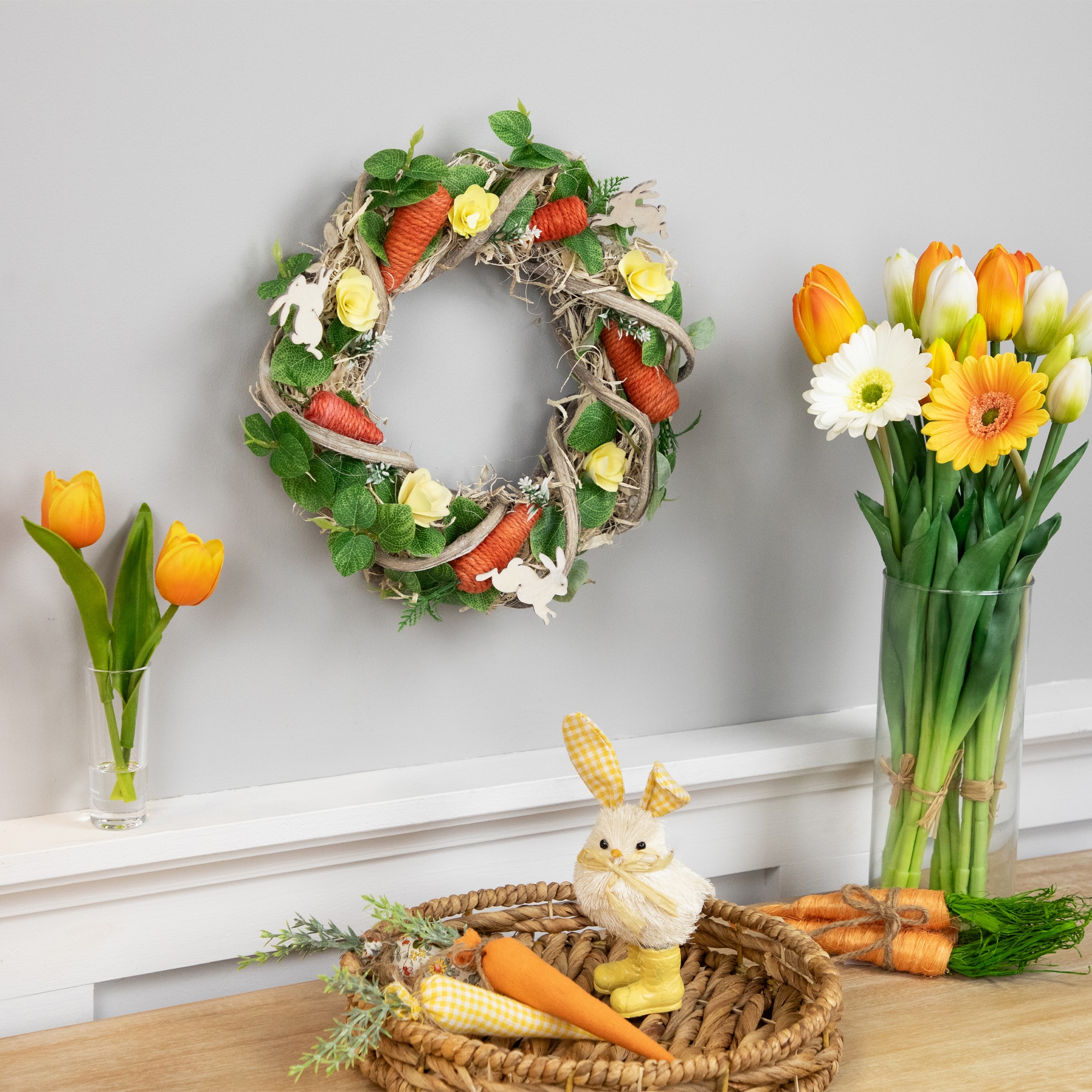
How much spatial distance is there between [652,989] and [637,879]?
0.36 feet

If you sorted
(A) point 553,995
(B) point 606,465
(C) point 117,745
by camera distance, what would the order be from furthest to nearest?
(B) point 606,465, (C) point 117,745, (A) point 553,995

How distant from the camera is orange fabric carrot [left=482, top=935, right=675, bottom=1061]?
2.58 feet

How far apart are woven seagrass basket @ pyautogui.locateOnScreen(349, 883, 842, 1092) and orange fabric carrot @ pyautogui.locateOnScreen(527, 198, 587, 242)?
0.57m

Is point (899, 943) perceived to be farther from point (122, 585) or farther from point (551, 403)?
point (122, 585)

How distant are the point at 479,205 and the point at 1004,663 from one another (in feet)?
2.07

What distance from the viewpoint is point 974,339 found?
3.13 ft

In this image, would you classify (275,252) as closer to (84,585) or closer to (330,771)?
(84,585)

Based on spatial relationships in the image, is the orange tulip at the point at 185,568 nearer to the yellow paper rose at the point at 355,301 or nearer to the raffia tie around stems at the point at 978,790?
the yellow paper rose at the point at 355,301

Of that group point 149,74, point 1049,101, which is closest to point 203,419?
point 149,74

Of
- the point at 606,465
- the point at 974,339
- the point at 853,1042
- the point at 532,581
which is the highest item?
the point at 974,339

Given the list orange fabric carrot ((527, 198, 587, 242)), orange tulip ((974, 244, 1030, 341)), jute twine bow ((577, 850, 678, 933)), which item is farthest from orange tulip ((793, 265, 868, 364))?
jute twine bow ((577, 850, 678, 933))

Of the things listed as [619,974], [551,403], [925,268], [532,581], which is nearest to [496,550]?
[532,581]

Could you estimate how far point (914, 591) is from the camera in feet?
3.34

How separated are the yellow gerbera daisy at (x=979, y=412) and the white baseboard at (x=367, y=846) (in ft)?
1.25
